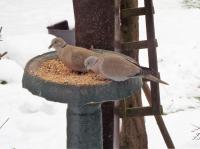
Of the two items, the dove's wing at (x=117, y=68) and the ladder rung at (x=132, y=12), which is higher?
the ladder rung at (x=132, y=12)

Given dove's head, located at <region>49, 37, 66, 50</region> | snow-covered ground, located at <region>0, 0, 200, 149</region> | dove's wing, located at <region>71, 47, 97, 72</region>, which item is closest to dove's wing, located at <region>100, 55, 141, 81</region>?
dove's wing, located at <region>71, 47, 97, 72</region>

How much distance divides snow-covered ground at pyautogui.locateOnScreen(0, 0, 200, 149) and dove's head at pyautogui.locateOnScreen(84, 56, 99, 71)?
203 cm

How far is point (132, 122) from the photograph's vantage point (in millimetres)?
3980

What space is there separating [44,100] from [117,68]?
2691 millimetres

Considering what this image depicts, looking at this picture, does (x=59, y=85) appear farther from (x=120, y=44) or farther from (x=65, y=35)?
(x=65, y=35)

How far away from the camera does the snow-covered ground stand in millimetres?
4664

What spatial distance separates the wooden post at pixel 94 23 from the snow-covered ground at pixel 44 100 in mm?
1355

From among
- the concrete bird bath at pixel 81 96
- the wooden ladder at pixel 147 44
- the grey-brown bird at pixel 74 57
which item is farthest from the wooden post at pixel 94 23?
the grey-brown bird at pixel 74 57

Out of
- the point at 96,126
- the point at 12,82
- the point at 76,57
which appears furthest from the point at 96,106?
the point at 12,82

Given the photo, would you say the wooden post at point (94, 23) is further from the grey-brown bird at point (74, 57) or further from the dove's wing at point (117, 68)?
the dove's wing at point (117, 68)

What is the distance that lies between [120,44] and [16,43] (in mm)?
3198

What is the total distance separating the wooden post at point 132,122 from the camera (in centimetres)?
376

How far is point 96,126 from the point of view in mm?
2979

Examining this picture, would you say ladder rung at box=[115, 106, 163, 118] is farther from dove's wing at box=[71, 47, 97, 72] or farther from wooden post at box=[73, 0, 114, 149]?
dove's wing at box=[71, 47, 97, 72]
